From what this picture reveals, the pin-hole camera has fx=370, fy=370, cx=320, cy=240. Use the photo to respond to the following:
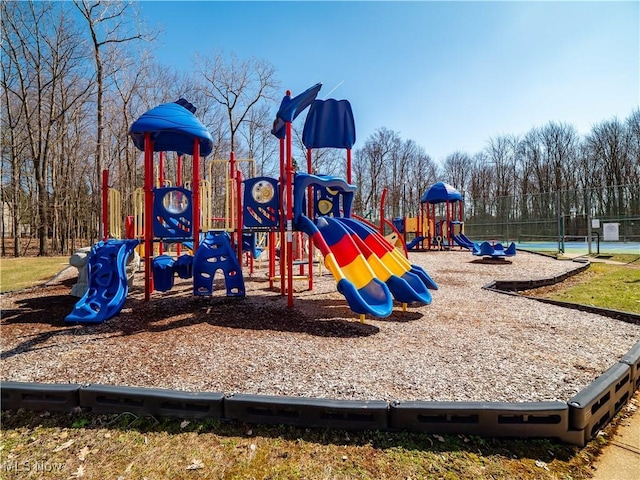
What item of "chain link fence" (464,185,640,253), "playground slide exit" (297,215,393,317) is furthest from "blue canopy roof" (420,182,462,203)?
"playground slide exit" (297,215,393,317)

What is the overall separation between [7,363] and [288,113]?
17.5ft

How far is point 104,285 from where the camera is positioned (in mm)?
6012

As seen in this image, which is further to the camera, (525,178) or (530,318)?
(525,178)

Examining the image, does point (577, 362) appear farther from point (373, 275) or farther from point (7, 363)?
point (7, 363)

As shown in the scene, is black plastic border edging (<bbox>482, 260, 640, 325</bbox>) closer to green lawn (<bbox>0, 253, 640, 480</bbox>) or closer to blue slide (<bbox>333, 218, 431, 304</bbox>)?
blue slide (<bbox>333, 218, 431, 304</bbox>)

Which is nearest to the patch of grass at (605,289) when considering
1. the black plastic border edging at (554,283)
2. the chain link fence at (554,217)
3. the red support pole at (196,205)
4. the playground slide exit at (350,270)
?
the black plastic border edging at (554,283)

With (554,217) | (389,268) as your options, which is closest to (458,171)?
(554,217)

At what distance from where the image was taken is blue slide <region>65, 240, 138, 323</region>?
555cm

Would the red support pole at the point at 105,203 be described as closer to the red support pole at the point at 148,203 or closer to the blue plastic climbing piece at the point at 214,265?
the red support pole at the point at 148,203

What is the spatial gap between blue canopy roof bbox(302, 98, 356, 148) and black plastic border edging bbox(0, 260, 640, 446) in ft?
23.3

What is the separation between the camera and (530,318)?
18.8 ft

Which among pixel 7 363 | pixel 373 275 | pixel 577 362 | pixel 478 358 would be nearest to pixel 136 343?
pixel 7 363

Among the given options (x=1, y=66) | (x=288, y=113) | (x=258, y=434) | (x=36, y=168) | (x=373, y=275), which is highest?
(x=1, y=66)

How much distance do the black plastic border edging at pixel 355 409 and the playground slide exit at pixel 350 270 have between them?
7.74 ft
